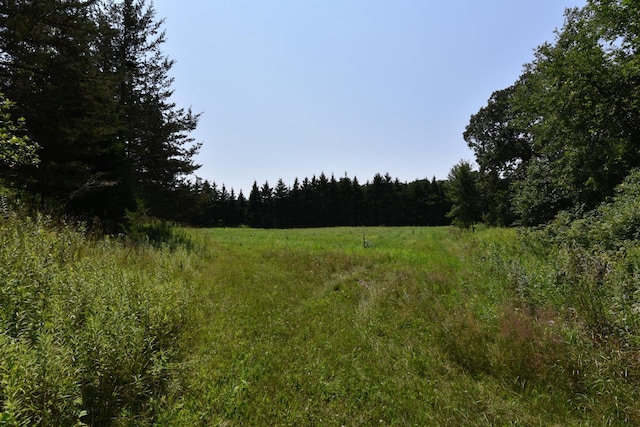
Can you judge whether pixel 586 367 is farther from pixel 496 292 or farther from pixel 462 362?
pixel 496 292

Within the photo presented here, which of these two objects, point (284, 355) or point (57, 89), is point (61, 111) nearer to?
point (57, 89)

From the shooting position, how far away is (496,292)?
18.8ft

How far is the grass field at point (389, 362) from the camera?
306 centimetres

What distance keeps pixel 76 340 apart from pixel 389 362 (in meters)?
3.79

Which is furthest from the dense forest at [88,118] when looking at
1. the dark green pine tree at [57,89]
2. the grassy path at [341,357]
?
the grassy path at [341,357]

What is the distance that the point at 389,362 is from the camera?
418 cm

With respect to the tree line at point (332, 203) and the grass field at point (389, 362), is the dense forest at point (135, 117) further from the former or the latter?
the tree line at point (332, 203)

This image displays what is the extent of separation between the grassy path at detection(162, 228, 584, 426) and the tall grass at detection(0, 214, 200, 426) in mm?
453

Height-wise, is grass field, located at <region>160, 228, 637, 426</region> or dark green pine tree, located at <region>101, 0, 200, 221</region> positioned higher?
dark green pine tree, located at <region>101, 0, 200, 221</region>

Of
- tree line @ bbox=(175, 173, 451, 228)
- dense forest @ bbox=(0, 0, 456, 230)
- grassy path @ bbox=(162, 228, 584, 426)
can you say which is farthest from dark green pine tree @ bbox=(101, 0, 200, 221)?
tree line @ bbox=(175, 173, 451, 228)

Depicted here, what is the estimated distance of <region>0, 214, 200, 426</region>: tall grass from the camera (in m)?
2.12

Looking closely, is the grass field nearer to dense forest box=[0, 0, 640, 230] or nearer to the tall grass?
the tall grass

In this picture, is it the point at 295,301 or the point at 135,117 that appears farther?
the point at 135,117

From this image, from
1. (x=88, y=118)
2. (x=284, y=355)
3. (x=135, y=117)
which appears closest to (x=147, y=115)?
(x=135, y=117)
